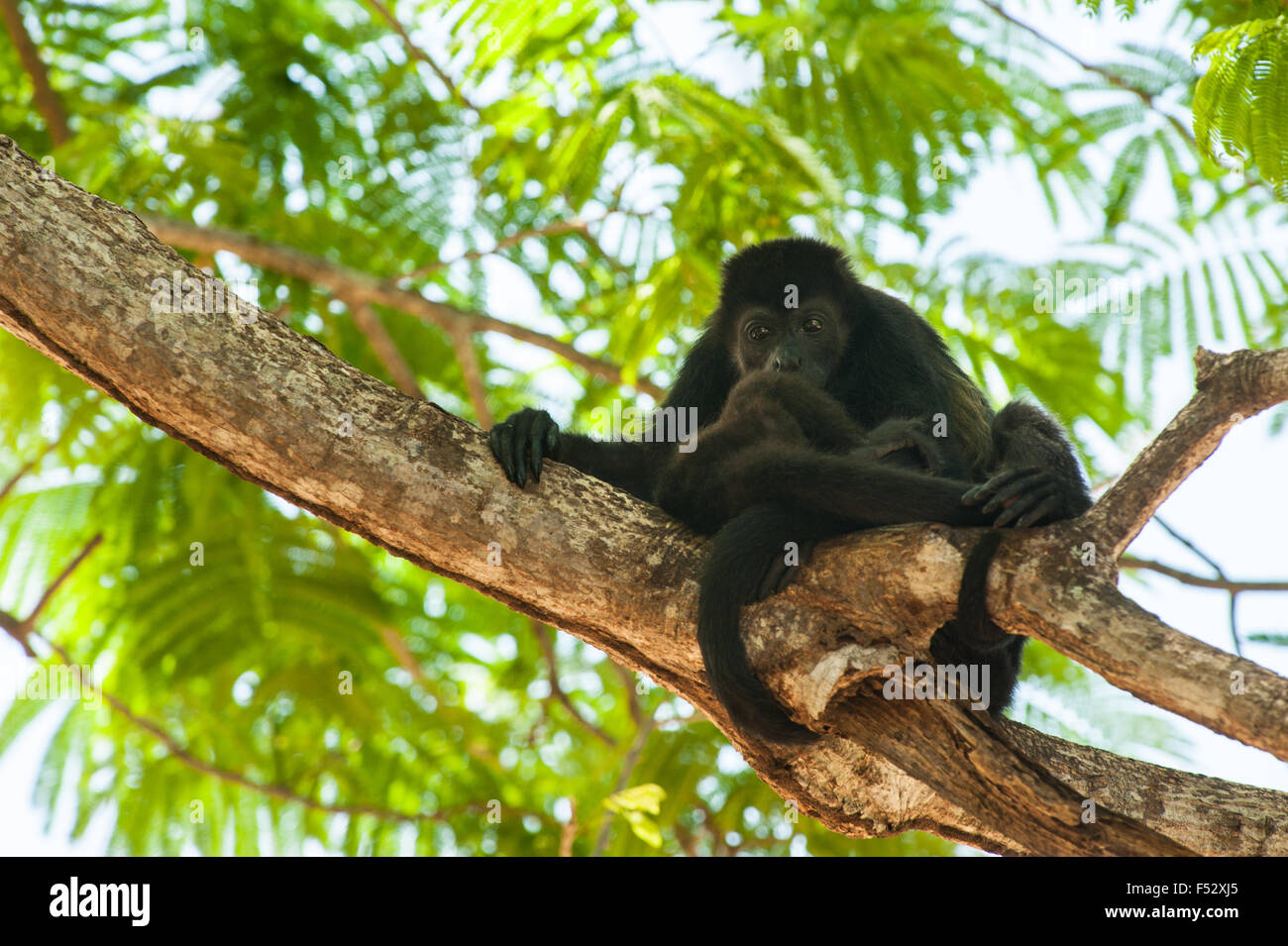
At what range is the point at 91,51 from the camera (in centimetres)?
874

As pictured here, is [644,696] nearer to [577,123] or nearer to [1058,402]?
[1058,402]

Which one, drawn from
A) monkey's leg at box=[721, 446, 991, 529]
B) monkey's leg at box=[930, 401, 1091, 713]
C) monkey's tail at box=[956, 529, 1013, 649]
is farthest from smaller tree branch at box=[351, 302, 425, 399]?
monkey's tail at box=[956, 529, 1013, 649]

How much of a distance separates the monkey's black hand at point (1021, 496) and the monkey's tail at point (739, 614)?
71 cm

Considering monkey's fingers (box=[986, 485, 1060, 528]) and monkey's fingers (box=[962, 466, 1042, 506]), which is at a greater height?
monkey's fingers (box=[962, 466, 1042, 506])

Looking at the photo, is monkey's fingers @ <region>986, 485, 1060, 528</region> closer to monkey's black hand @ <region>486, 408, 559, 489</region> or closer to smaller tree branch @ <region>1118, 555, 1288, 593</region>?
monkey's black hand @ <region>486, 408, 559, 489</region>

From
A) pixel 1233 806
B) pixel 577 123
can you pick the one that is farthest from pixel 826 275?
pixel 1233 806

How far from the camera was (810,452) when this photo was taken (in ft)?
14.3

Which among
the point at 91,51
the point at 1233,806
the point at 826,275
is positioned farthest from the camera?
the point at 91,51

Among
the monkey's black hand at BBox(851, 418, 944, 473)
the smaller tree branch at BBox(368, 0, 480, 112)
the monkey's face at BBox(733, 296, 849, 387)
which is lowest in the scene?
the monkey's black hand at BBox(851, 418, 944, 473)

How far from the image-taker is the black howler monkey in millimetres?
4047

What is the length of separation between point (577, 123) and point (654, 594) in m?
3.79

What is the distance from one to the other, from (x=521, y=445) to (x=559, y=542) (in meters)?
0.43

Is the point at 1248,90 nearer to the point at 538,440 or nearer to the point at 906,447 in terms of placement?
the point at 906,447

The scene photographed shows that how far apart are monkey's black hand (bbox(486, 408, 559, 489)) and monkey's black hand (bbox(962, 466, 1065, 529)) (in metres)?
1.66
